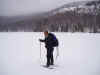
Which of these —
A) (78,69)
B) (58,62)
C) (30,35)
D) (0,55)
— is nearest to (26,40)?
(30,35)

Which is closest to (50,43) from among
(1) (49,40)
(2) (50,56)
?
(1) (49,40)

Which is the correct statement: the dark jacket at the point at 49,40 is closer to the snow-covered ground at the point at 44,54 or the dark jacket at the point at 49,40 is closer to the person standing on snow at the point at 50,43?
the person standing on snow at the point at 50,43

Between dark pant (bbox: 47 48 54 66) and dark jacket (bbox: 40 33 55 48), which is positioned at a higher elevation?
dark jacket (bbox: 40 33 55 48)

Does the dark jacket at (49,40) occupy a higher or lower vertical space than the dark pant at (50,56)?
higher

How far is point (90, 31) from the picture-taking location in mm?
2449

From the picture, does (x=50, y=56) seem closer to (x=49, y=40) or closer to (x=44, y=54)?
(x=44, y=54)

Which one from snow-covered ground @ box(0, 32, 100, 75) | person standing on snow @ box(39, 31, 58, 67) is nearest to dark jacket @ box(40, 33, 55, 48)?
person standing on snow @ box(39, 31, 58, 67)

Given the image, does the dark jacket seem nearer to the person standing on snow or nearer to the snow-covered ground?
the person standing on snow

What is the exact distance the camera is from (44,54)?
2.34 metres

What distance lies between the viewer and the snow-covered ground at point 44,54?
7.19 ft

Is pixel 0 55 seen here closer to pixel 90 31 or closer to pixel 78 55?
pixel 78 55

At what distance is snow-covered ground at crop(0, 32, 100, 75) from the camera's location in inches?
86.3

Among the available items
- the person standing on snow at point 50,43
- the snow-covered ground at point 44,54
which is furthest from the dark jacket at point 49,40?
the snow-covered ground at point 44,54

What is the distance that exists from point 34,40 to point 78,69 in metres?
0.88
